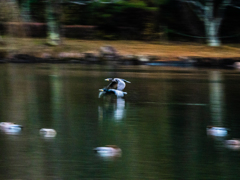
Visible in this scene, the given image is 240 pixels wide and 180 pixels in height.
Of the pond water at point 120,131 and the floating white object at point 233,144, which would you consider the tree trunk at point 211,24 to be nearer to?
the pond water at point 120,131

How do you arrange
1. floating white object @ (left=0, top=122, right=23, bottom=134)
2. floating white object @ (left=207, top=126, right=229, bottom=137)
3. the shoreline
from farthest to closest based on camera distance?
the shoreline → floating white object @ (left=207, top=126, right=229, bottom=137) → floating white object @ (left=0, top=122, right=23, bottom=134)

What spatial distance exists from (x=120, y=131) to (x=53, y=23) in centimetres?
2021

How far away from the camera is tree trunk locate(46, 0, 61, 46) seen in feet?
87.2

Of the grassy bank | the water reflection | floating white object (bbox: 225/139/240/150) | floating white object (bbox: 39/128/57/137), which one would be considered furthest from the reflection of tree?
the grassy bank

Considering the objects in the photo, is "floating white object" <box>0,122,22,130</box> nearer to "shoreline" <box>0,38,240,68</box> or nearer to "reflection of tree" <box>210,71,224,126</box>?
"reflection of tree" <box>210,71,224,126</box>

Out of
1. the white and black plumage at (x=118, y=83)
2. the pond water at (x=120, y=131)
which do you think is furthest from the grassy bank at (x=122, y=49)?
the white and black plumage at (x=118, y=83)

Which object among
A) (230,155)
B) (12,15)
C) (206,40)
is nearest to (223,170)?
(230,155)

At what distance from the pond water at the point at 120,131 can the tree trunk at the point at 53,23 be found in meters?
12.9

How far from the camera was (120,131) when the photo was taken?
25.3ft

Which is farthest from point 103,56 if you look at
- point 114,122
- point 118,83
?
point 114,122

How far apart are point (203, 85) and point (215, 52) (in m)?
13.4

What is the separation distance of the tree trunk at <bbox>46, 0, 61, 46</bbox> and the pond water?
12850 mm

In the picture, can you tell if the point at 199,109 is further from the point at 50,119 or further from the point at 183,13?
the point at 183,13

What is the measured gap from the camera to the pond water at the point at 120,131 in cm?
563
